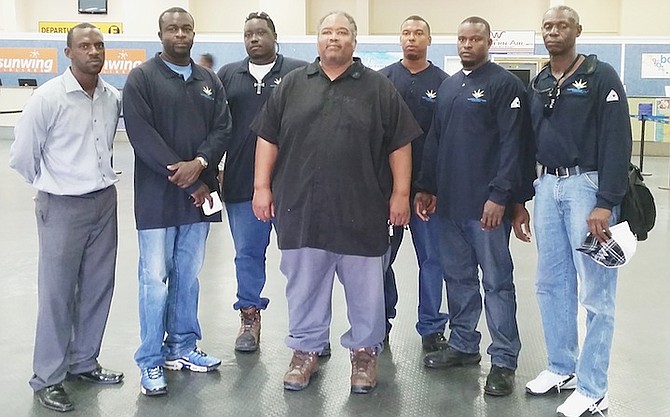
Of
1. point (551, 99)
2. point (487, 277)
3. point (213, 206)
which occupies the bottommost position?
point (487, 277)

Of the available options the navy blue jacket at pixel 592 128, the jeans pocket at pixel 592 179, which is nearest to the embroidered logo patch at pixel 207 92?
the navy blue jacket at pixel 592 128

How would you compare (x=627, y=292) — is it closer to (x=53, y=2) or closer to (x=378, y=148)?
(x=378, y=148)

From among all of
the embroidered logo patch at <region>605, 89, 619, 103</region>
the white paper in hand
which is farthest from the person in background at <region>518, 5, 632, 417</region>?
the white paper in hand

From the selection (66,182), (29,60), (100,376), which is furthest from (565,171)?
(29,60)

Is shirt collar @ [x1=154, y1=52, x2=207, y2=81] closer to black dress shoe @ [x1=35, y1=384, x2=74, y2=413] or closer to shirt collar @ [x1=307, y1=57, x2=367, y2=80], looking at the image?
shirt collar @ [x1=307, y1=57, x2=367, y2=80]

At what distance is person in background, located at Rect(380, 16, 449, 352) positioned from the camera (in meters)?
4.04

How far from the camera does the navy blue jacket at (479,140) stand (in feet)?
11.6

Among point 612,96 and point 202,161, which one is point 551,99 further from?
point 202,161

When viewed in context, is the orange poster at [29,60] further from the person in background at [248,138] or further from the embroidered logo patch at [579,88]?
the embroidered logo patch at [579,88]

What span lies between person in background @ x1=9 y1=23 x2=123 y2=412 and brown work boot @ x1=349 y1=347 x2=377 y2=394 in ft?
4.49

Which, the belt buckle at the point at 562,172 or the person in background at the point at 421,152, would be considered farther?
the person in background at the point at 421,152

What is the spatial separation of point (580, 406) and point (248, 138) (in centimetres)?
220

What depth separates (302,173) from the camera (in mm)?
3486

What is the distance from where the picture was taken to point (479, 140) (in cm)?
362
